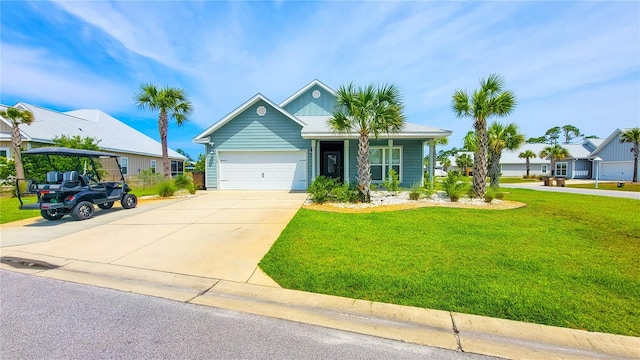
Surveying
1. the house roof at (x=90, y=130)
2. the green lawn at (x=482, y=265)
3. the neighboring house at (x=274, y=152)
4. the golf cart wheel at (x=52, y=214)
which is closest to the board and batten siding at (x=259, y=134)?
the neighboring house at (x=274, y=152)

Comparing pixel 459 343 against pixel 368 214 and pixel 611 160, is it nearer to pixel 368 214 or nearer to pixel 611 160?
pixel 368 214

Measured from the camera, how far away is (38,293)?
3666mm

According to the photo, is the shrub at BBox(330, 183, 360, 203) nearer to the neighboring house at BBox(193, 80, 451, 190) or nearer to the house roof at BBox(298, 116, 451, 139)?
the house roof at BBox(298, 116, 451, 139)

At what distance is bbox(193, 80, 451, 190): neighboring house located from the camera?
14727 mm

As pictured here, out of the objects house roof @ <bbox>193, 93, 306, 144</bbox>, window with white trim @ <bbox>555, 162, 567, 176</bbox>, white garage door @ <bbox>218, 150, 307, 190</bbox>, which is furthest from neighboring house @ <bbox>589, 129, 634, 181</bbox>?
house roof @ <bbox>193, 93, 306, 144</bbox>

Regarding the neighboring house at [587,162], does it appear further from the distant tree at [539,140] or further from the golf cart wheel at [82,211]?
the distant tree at [539,140]

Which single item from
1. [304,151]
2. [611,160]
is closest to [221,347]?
[304,151]

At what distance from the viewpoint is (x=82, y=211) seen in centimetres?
805

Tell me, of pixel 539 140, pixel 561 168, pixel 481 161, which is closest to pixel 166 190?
pixel 481 161

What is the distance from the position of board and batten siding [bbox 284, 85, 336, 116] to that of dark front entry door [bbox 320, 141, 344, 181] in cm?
309

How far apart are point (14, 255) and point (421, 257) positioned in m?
7.40

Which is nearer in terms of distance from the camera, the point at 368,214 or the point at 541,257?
the point at 541,257

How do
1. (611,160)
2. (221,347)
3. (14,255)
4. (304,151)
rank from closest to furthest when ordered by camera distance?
(221,347) → (14,255) → (304,151) → (611,160)

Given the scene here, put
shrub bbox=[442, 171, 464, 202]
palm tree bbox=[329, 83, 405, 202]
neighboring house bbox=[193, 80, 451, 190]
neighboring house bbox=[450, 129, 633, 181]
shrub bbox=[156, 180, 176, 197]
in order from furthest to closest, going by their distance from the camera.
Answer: neighboring house bbox=[450, 129, 633, 181] < neighboring house bbox=[193, 80, 451, 190] < shrub bbox=[156, 180, 176, 197] < shrub bbox=[442, 171, 464, 202] < palm tree bbox=[329, 83, 405, 202]
